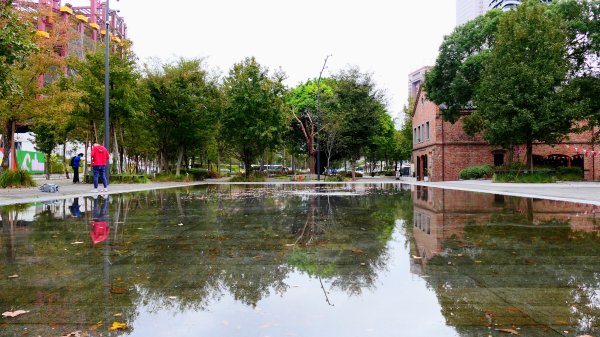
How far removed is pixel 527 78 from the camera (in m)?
30.3

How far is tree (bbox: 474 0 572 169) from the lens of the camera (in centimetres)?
3009

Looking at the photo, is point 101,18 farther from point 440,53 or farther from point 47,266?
point 47,266

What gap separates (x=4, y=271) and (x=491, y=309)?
5.29 m

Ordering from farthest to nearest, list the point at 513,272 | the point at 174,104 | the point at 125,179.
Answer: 1. the point at 174,104
2. the point at 125,179
3. the point at 513,272

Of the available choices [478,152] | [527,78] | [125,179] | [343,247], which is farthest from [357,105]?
[343,247]

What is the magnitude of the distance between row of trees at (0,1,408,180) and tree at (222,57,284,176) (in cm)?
9

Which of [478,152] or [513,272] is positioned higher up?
[478,152]

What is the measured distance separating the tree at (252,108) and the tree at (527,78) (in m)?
17.0

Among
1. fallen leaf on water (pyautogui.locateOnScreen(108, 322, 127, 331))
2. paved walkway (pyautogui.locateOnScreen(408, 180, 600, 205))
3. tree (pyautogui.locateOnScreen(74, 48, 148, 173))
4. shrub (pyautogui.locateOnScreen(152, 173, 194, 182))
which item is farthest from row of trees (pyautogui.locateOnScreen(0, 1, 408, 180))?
paved walkway (pyautogui.locateOnScreen(408, 180, 600, 205))

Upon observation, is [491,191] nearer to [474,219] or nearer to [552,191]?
[552,191]

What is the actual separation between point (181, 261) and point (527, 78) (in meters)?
30.9

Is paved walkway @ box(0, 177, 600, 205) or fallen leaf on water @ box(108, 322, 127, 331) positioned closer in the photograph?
fallen leaf on water @ box(108, 322, 127, 331)

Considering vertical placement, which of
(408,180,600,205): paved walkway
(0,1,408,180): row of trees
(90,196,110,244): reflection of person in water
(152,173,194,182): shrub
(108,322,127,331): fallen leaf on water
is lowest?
(108,322,127,331): fallen leaf on water

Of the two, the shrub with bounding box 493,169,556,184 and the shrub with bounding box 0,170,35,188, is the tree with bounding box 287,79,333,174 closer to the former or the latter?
the shrub with bounding box 493,169,556,184
